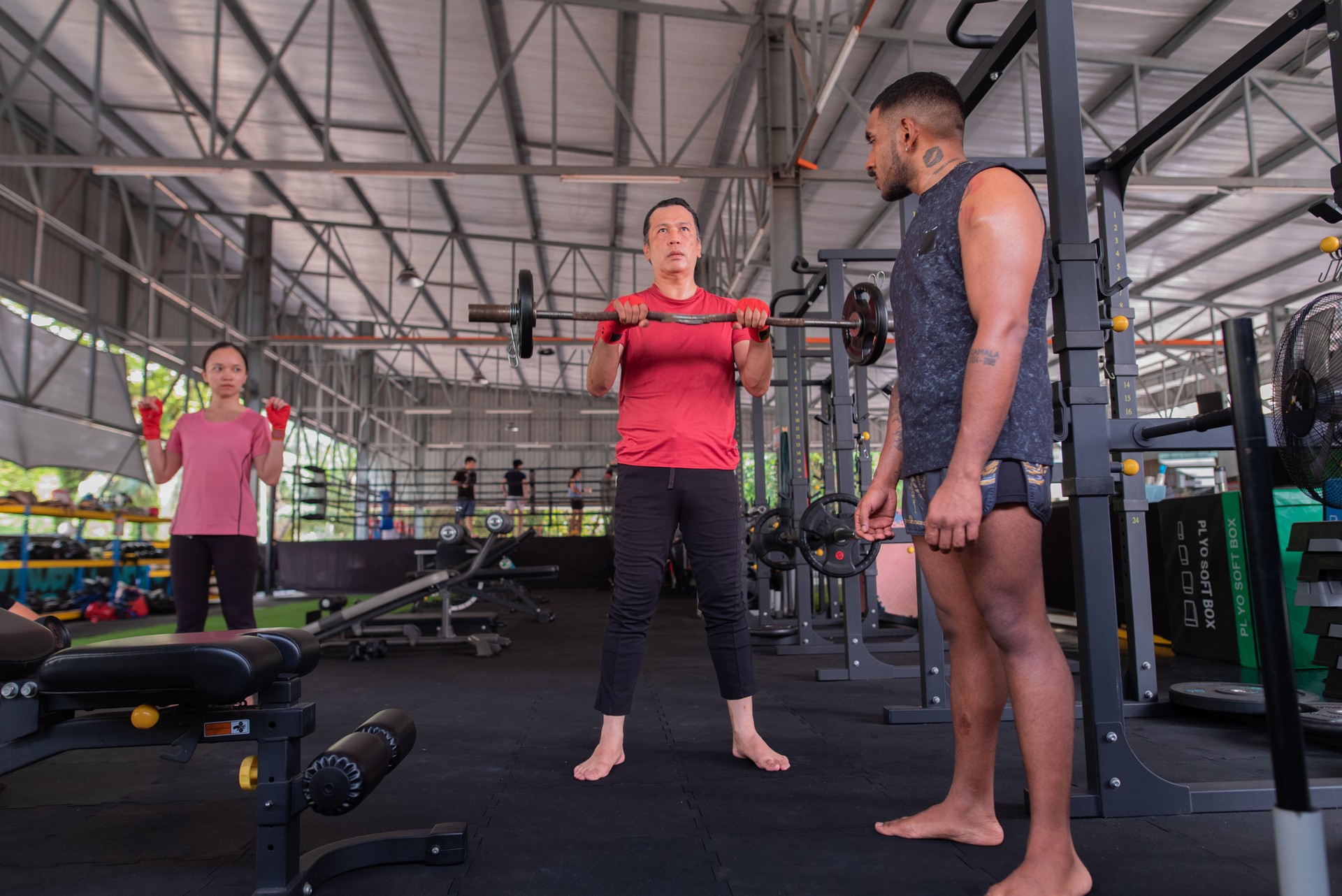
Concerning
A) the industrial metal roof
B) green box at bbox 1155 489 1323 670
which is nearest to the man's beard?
green box at bbox 1155 489 1323 670

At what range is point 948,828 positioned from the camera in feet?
4.59

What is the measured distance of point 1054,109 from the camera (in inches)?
64.9

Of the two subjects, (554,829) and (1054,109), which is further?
(1054,109)

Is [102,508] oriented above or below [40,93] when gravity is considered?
below

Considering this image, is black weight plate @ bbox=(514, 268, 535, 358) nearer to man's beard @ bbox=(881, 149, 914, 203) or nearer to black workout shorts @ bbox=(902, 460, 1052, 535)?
man's beard @ bbox=(881, 149, 914, 203)

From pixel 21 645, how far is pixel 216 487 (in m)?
1.18

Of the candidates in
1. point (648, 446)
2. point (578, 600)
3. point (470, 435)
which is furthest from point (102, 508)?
point (470, 435)

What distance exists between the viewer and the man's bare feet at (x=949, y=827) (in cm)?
138

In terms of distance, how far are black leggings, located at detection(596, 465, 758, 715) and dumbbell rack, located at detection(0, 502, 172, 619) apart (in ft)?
15.7

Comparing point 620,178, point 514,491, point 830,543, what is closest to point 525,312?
point 830,543

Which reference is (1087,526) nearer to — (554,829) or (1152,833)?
(1152,833)

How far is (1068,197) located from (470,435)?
2099 cm

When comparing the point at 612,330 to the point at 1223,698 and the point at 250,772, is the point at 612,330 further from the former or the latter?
the point at 1223,698

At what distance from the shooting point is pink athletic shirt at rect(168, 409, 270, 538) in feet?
7.86
